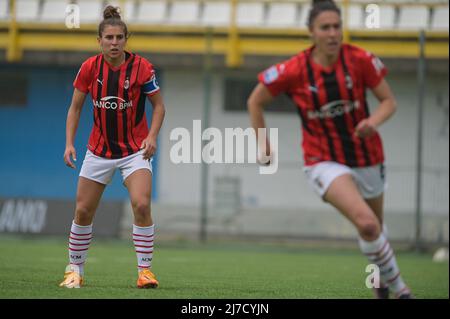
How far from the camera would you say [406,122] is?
18.2 meters

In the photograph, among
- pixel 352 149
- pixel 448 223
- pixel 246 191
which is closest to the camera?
pixel 352 149

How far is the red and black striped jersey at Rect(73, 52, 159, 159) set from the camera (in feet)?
26.2

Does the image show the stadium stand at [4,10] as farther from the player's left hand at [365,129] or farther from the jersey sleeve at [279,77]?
the player's left hand at [365,129]

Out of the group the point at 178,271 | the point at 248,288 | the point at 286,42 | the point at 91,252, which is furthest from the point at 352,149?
the point at 286,42

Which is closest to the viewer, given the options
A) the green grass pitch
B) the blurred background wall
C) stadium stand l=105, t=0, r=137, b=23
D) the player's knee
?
the player's knee

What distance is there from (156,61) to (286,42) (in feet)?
8.25

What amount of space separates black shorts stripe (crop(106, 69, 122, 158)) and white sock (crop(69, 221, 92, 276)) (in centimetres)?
64

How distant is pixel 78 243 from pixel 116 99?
1.18 metres

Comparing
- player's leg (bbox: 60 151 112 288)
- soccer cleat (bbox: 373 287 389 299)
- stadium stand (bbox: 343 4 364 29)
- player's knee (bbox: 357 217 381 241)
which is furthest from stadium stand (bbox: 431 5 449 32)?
player's knee (bbox: 357 217 381 241)

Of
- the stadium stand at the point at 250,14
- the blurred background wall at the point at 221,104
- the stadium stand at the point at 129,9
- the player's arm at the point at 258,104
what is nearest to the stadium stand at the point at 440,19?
the blurred background wall at the point at 221,104

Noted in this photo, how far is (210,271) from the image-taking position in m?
11.1

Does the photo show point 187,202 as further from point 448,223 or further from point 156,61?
point 448,223

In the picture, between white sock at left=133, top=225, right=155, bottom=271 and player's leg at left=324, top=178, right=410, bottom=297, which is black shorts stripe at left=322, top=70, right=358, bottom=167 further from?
white sock at left=133, top=225, right=155, bottom=271

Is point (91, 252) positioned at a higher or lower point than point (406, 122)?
lower
